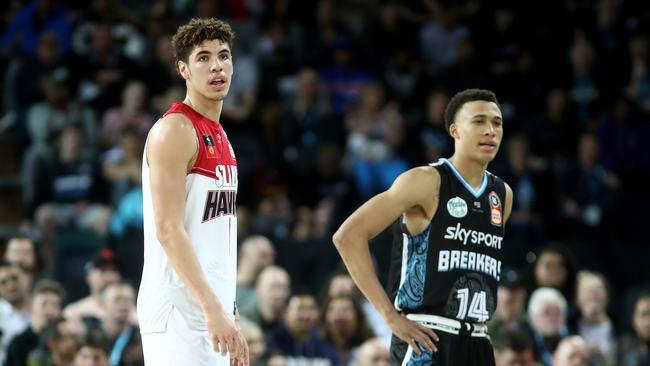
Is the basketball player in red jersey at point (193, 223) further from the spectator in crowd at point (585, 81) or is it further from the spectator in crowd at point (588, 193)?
the spectator in crowd at point (585, 81)

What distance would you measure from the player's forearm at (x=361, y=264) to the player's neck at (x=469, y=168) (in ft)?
2.36

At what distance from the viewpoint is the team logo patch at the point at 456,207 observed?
623 centimetres

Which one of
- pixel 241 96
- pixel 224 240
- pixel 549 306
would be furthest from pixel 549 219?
pixel 224 240

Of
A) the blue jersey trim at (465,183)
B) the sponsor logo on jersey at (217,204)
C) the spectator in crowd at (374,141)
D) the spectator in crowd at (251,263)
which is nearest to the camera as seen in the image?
the sponsor logo on jersey at (217,204)

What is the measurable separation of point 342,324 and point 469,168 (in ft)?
15.5

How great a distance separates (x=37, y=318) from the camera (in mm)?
10258

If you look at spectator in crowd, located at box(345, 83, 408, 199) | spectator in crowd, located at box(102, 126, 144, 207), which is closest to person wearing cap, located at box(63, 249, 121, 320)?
spectator in crowd, located at box(102, 126, 144, 207)

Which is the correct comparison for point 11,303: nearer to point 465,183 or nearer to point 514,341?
point 514,341

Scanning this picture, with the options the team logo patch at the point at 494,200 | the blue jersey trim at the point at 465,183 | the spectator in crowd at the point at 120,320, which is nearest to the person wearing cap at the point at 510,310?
the spectator in crowd at the point at 120,320

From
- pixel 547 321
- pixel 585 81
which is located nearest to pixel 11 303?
pixel 547 321

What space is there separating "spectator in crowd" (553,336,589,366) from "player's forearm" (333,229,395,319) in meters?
4.17

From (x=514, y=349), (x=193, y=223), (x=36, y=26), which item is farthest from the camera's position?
(x=36, y=26)

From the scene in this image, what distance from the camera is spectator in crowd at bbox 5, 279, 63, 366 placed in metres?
9.80

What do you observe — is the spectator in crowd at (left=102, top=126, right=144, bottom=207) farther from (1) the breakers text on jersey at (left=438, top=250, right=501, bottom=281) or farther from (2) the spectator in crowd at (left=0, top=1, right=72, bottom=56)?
(1) the breakers text on jersey at (left=438, top=250, right=501, bottom=281)
